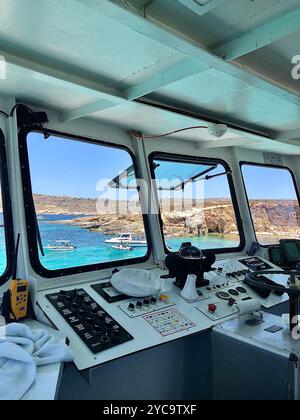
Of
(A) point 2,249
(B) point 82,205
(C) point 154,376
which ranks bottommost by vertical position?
(C) point 154,376

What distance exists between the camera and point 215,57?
141 cm

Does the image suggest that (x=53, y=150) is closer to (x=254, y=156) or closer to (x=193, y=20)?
(x=193, y=20)

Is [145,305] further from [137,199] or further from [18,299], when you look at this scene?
[137,199]

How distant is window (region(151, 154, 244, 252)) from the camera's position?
288 centimetres

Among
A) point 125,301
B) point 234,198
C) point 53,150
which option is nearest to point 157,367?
point 125,301

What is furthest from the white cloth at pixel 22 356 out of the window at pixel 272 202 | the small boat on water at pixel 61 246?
the window at pixel 272 202

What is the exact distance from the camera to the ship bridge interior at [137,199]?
128 cm

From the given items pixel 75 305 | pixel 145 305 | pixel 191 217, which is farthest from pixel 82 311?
pixel 191 217

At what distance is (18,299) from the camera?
171cm

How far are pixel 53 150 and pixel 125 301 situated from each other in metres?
1.15

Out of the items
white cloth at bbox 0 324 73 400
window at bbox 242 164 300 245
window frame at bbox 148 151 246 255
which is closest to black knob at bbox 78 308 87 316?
white cloth at bbox 0 324 73 400

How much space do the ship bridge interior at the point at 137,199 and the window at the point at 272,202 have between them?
20.1 inches

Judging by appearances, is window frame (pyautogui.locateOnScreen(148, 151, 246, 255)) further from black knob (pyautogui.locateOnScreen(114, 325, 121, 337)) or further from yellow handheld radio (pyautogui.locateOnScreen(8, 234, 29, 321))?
yellow handheld radio (pyautogui.locateOnScreen(8, 234, 29, 321))

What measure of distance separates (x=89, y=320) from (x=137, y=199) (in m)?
1.22
